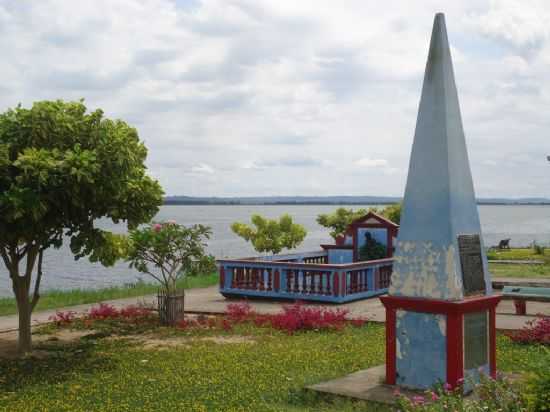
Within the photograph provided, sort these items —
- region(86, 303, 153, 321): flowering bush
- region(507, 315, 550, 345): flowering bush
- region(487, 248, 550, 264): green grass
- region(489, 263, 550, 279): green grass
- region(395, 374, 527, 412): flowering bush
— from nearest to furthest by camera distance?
region(395, 374, 527, 412): flowering bush < region(507, 315, 550, 345): flowering bush < region(86, 303, 153, 321): flowering bush < region(489, 263, 550, 279): green grass < region(487, 248, 550, 264): green grass

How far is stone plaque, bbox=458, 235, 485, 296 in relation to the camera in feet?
28.6

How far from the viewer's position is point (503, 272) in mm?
29016

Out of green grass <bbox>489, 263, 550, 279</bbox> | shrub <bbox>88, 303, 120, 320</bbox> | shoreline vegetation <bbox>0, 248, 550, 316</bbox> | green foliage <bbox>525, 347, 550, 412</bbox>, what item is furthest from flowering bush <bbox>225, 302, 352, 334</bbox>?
green grass <bbox>489, 263, 550, 279</bbox>

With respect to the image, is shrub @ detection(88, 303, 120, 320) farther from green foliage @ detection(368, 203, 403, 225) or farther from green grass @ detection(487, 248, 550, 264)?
green grass @ detection(487, 248, 550, 264)

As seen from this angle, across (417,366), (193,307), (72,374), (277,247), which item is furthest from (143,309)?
(277,247)

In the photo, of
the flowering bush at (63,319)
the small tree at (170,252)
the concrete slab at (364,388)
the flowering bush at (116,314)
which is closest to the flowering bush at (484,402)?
the concrete slab at (364,388)

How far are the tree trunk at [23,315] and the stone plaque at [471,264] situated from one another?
7.46 m

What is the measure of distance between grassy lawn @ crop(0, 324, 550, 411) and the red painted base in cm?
90

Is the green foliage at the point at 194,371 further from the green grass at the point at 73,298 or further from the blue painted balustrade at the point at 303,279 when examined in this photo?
the green grass at the point at 73,298

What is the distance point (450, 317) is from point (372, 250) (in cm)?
1327

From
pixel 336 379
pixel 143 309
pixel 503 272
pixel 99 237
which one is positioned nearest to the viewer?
pixel 336 379

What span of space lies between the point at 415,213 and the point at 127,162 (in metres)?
4.77

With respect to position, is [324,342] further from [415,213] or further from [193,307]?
[193,307]

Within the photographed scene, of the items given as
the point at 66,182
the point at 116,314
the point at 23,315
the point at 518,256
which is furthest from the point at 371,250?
the point at 518,256
